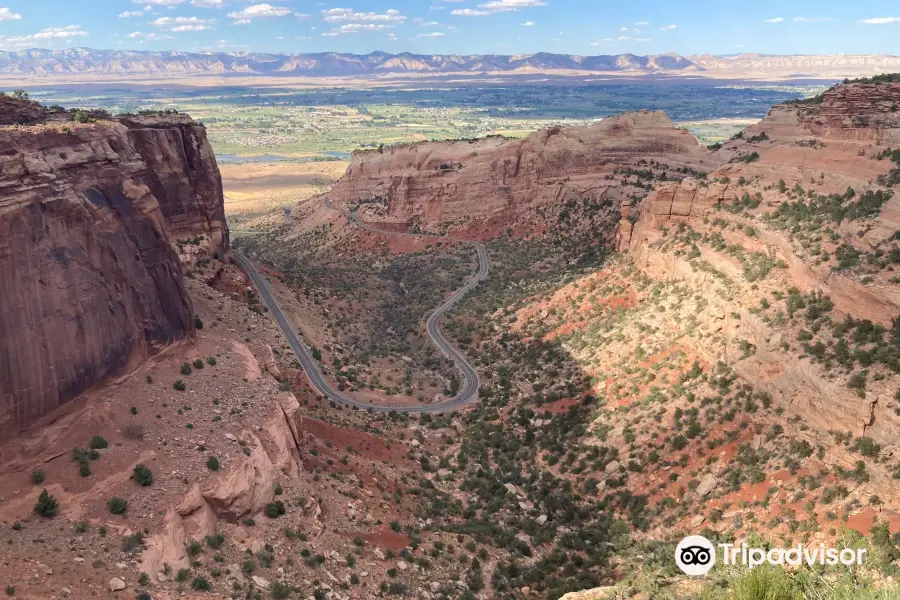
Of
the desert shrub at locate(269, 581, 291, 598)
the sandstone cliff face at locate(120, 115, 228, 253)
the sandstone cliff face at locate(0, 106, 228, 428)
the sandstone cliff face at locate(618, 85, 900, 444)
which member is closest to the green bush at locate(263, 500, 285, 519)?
the desert shrub at locate(269, 581, 291, 598)

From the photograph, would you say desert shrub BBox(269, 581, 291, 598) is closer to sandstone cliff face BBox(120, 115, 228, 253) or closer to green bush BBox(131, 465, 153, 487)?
green bush BBox(131, 465, 153, 487)

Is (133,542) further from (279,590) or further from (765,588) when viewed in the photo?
(765,588)

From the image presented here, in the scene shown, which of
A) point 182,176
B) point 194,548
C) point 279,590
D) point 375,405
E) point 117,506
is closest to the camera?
point 279,590

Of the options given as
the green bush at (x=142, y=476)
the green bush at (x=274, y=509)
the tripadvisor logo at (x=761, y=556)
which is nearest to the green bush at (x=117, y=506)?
the green bush at (x=142, y=476)

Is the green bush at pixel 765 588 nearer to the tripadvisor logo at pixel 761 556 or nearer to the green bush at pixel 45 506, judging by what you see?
the tripadvisor logo at pixel 761 556

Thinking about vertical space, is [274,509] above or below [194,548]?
below

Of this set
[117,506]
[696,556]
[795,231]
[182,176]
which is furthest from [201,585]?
[182,176]
